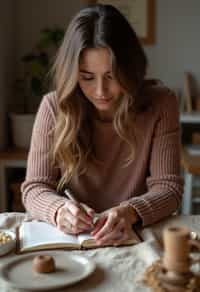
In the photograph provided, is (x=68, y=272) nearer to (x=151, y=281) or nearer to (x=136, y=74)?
(x=151, y=281)

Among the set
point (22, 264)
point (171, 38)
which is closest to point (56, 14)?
point (171, 38)

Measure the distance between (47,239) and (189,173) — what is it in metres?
1.39

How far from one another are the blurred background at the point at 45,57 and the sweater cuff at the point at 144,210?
151 cm

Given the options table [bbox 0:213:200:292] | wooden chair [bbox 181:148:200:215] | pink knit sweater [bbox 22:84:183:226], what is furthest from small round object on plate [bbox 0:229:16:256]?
wooden chair [bbox 181:148:200:215]

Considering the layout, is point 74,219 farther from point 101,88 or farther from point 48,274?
point 101,88

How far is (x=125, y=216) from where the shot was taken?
1184 mm

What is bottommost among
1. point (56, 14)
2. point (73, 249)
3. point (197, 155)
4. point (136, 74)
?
point (197, 155)

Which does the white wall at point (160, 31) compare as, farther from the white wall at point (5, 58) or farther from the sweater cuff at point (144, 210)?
the sweater cuff at point (144, 210)

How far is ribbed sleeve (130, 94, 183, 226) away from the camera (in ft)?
4.26

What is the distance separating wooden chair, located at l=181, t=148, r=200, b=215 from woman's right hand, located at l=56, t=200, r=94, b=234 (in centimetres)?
124

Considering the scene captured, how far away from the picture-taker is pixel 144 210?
4.08 ft

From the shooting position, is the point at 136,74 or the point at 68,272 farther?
the point at 136,74

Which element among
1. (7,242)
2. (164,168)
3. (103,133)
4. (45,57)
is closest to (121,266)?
(7,242)

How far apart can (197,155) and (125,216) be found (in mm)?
1527
